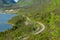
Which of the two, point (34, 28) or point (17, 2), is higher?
point (17, 2)

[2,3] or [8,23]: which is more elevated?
[2,3]

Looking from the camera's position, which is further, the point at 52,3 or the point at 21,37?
the point at 52,3

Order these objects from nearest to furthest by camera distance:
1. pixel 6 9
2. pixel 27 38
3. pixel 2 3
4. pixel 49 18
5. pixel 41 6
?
1. pixel 27 38
2. pixel 49 18
3. pixel 41 6
4. pixel 6 9
5. pixel 2 3

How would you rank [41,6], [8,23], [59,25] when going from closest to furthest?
[59,25] < [8,23] < [41,6]

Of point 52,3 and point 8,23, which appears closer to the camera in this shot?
point 8,23

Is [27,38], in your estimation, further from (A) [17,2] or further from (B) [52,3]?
(A) [17,2]

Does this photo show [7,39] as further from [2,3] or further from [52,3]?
[2,3]

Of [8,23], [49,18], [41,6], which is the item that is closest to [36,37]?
[49,18]

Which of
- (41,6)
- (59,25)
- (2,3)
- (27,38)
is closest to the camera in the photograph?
(27,38)

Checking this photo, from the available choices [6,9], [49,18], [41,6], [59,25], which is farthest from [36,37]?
[6,9]
